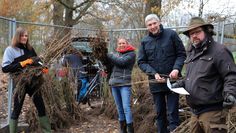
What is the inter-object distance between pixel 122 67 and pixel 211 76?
256 centimetres

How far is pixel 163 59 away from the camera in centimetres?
480

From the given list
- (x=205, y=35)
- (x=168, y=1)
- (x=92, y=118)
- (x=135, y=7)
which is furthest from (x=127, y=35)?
(x=135, y=7)

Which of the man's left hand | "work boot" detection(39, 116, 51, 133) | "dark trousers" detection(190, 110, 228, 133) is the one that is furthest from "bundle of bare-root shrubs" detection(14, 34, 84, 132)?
"dark trousers" detection(190, 110, 228, 133)

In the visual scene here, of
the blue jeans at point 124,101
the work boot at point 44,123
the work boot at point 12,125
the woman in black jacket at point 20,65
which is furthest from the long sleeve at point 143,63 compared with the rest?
the work boot at point 12,125

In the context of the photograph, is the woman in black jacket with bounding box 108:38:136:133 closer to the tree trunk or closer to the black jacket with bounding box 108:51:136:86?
the black jacket with bounding box 108:51:136:86

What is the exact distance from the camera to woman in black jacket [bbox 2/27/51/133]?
5277 millimetres

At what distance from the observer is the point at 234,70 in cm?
314

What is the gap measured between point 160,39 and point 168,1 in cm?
969

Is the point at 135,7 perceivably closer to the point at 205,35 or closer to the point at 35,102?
the point at 35,102

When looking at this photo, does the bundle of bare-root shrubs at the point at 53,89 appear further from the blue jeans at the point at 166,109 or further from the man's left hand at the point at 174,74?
the man's left hand at the point at 174,74

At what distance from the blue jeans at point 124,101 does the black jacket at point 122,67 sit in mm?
96

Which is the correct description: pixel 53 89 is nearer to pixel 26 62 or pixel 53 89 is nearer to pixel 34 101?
pixel 34 101

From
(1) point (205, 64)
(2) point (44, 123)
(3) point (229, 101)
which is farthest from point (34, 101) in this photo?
(3) point (229, 101)

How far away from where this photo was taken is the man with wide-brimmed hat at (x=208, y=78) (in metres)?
3.19
